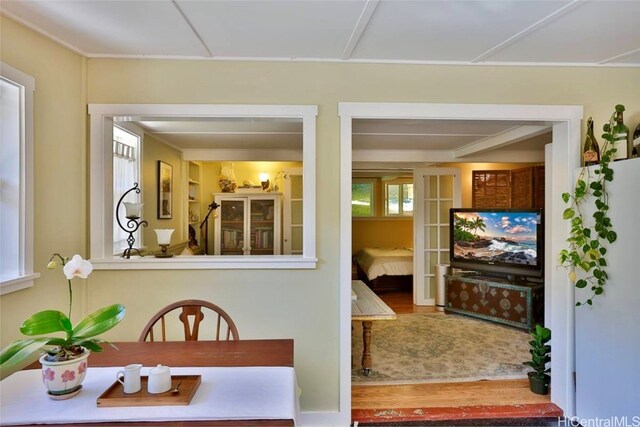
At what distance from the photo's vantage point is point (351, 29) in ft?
5.86

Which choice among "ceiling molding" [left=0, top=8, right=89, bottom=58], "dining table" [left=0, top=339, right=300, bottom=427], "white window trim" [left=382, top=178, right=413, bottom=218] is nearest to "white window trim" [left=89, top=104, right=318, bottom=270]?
"ceiling molding" [left=0, top=8, right=89, bottom=58]

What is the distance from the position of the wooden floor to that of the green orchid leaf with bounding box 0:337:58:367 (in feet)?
6.54

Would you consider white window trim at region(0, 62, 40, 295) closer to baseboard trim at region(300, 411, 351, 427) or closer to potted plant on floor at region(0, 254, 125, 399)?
potted plant on floor at region(0, 254, 125, 399)

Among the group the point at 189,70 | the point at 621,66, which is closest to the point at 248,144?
the point at 189,70

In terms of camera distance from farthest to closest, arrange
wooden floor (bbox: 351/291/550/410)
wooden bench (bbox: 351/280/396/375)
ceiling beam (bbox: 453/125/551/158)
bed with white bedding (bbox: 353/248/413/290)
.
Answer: bed with white bedding (bbox: 353/248/413/290)
ceiling beam (bbox: 453/125/551/158)
wooden bench (bbox: 351/280/396/375)
wooden floor (bbox: 351/291/550/410)

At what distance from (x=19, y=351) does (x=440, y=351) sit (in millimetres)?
3340

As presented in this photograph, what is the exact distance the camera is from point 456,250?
4758 mm

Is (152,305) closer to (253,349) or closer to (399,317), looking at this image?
(253,349)

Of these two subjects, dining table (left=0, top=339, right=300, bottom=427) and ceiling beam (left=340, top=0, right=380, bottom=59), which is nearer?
dining table (left=0, top=339, right=300, bottom=427)

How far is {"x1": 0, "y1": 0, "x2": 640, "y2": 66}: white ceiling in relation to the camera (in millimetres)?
1584

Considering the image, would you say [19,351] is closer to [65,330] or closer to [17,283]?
[65,330]

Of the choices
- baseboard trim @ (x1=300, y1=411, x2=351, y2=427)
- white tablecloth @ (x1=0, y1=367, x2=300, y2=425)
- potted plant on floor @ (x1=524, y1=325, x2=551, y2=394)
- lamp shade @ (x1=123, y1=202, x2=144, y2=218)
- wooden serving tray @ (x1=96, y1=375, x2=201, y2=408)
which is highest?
lamp shade @ (x1=123, y1=202, x2=144, y2=218)

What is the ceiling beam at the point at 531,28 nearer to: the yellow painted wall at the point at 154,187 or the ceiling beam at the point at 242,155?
the ceiling beam at the point at 242,155

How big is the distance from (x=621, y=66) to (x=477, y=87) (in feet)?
3.21
